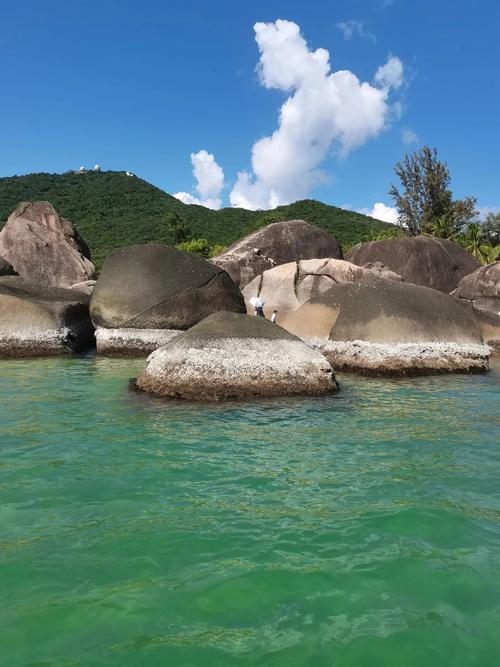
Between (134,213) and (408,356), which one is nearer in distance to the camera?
(408,356)

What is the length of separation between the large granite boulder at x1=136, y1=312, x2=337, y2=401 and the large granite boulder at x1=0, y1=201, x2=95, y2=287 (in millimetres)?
16027

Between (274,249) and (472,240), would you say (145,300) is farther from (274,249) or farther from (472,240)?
(472,240)

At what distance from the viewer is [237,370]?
8.38 metres

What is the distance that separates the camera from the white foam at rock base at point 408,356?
11.0 metres

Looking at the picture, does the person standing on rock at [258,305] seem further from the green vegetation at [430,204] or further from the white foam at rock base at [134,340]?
the green vegetation at [430,204]

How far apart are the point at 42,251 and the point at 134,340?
38.8 feet

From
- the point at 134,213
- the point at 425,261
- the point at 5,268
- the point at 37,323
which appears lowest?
the point at 37,323

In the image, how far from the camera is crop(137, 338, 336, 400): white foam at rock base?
8320 millimetres

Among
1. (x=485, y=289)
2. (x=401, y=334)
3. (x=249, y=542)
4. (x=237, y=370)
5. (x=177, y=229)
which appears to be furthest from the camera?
(x=177, y=229)

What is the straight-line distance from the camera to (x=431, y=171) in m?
46.5

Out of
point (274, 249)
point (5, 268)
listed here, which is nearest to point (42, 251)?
point (5, 268)

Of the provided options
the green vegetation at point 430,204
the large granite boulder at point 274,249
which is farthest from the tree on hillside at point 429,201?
the large granite boulder at point 274,249

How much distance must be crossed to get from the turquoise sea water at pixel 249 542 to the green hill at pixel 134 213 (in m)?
43.9

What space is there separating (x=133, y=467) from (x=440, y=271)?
2258 cm
